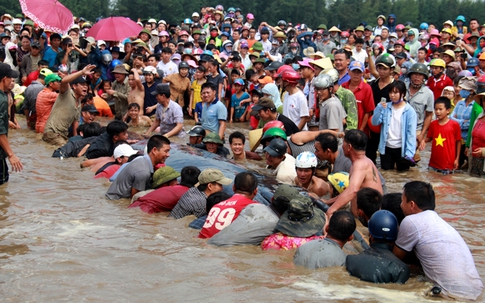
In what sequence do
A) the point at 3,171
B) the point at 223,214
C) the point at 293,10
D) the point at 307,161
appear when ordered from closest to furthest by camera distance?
the point at 223,214 < the point at 307,161 < the point at 3,171 < the point at 293,10

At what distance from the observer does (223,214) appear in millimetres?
6023

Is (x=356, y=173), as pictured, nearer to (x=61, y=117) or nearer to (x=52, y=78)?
(x=61, y=117)

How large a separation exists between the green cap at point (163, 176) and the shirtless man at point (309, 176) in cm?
143

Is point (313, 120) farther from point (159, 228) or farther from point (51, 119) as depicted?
point (51, 119)

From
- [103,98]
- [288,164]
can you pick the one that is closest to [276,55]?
[103,98]

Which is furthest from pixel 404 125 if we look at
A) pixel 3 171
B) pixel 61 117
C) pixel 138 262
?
pixel 61 117

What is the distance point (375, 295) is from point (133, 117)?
28.5 feet

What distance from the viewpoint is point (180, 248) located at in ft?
19.2

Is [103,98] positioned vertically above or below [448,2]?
below

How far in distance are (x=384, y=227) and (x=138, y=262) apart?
206 centimetres

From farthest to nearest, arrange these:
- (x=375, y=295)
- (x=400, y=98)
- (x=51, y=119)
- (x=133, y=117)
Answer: (x=133, y=117) < (x=51, y=119) < (x=400, y=98) < (x=375, y=295)

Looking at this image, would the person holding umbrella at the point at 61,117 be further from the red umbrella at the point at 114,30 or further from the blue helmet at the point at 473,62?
the blue helmet at the point at 473,62

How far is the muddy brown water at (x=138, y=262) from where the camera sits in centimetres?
470

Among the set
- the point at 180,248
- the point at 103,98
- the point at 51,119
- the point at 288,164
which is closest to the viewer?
the point at 180,248
